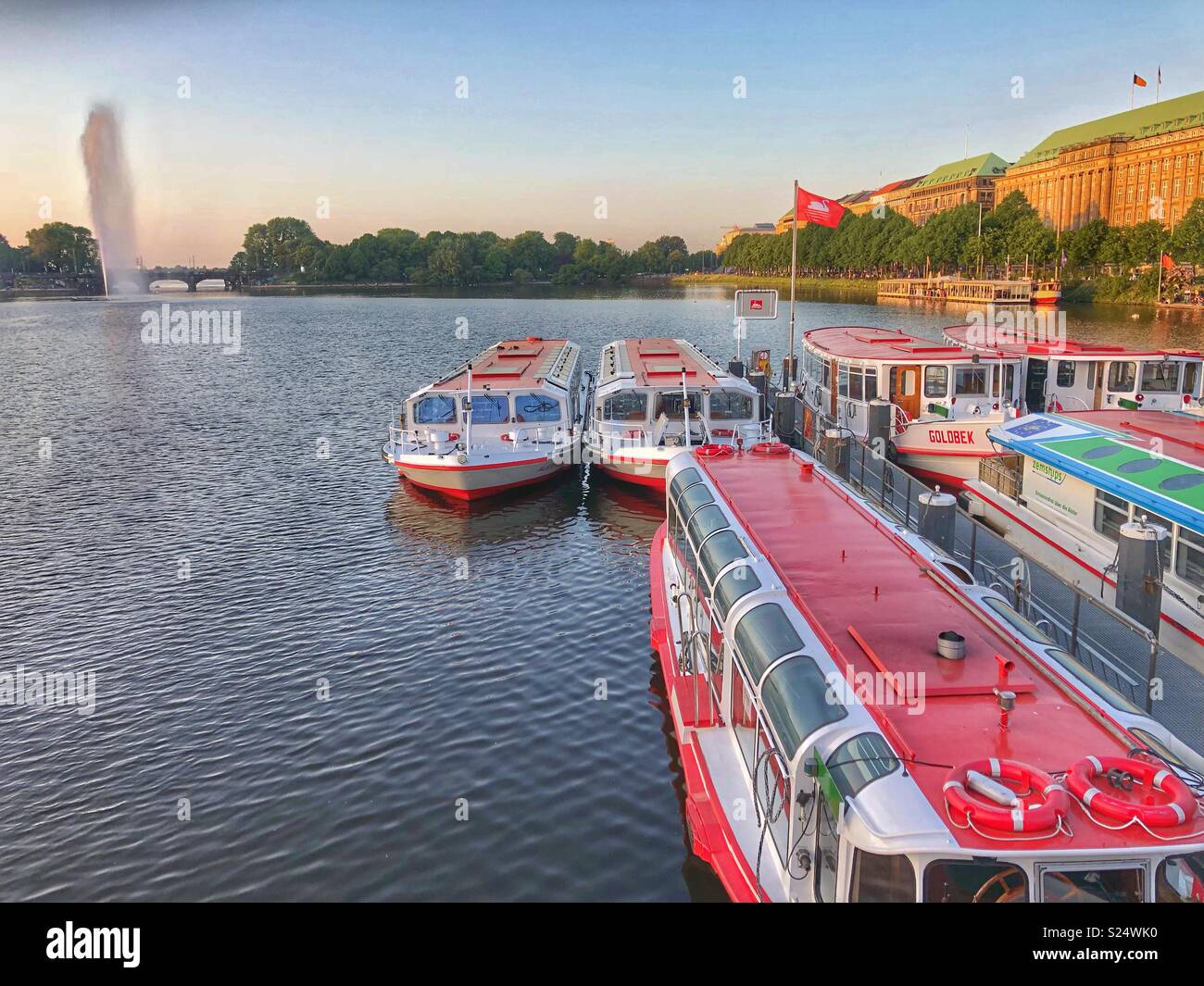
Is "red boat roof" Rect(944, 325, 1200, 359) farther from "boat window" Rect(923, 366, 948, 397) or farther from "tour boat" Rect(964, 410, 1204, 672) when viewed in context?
"tour boat" Rect(964, 410, 1204, 672)

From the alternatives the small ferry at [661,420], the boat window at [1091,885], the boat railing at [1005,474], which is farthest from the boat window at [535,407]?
the boat window at [1091,885]

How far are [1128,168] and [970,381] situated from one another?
548ft

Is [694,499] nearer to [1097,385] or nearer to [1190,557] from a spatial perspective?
[1190,557]

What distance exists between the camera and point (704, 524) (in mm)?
16594

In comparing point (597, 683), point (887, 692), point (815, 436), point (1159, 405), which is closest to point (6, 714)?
point (597, 683)

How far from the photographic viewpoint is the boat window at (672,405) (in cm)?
3506

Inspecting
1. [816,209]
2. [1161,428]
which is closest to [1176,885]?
[1161,428]

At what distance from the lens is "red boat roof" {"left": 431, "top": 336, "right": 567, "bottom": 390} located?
3675 centimetres

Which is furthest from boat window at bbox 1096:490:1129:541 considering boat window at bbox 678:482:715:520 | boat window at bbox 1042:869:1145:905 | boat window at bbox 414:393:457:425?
boat window at bbox 414:393:457:425

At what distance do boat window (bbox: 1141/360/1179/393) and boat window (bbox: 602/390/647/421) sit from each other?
17.4 metres

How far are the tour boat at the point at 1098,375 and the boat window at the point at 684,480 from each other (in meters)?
20.3
